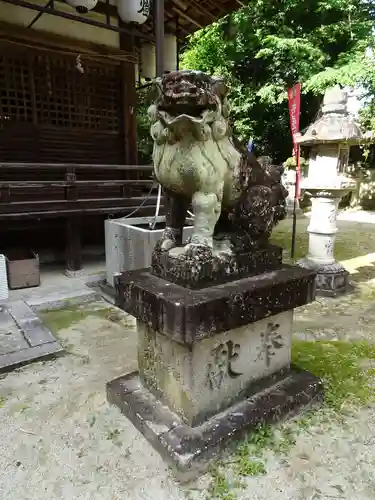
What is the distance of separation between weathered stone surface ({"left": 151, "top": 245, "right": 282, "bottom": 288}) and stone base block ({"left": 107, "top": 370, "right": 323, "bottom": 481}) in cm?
87

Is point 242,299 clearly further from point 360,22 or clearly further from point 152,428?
point 360,22

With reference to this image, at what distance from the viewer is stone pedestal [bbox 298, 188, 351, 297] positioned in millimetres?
5399

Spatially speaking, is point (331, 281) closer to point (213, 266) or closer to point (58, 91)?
point (213, 266)

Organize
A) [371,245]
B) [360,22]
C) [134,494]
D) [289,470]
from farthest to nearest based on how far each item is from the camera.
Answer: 1. [360,22]
2. [371,245]
3. [289,470]
4. [134,494]

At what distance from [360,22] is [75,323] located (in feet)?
53.1

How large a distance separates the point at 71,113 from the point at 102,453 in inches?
240

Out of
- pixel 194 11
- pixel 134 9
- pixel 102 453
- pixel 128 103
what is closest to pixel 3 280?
pixel 102 453

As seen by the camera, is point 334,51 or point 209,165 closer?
point 209,165

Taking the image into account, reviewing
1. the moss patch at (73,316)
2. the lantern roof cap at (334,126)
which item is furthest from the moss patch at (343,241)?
the moss patch at (73,316)

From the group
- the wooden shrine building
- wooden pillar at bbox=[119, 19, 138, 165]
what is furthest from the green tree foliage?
the wooden shrine building

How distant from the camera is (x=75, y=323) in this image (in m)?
4.33

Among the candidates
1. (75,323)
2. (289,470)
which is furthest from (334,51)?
(289,470)

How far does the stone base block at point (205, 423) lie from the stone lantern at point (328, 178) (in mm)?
2985

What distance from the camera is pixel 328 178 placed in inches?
219
